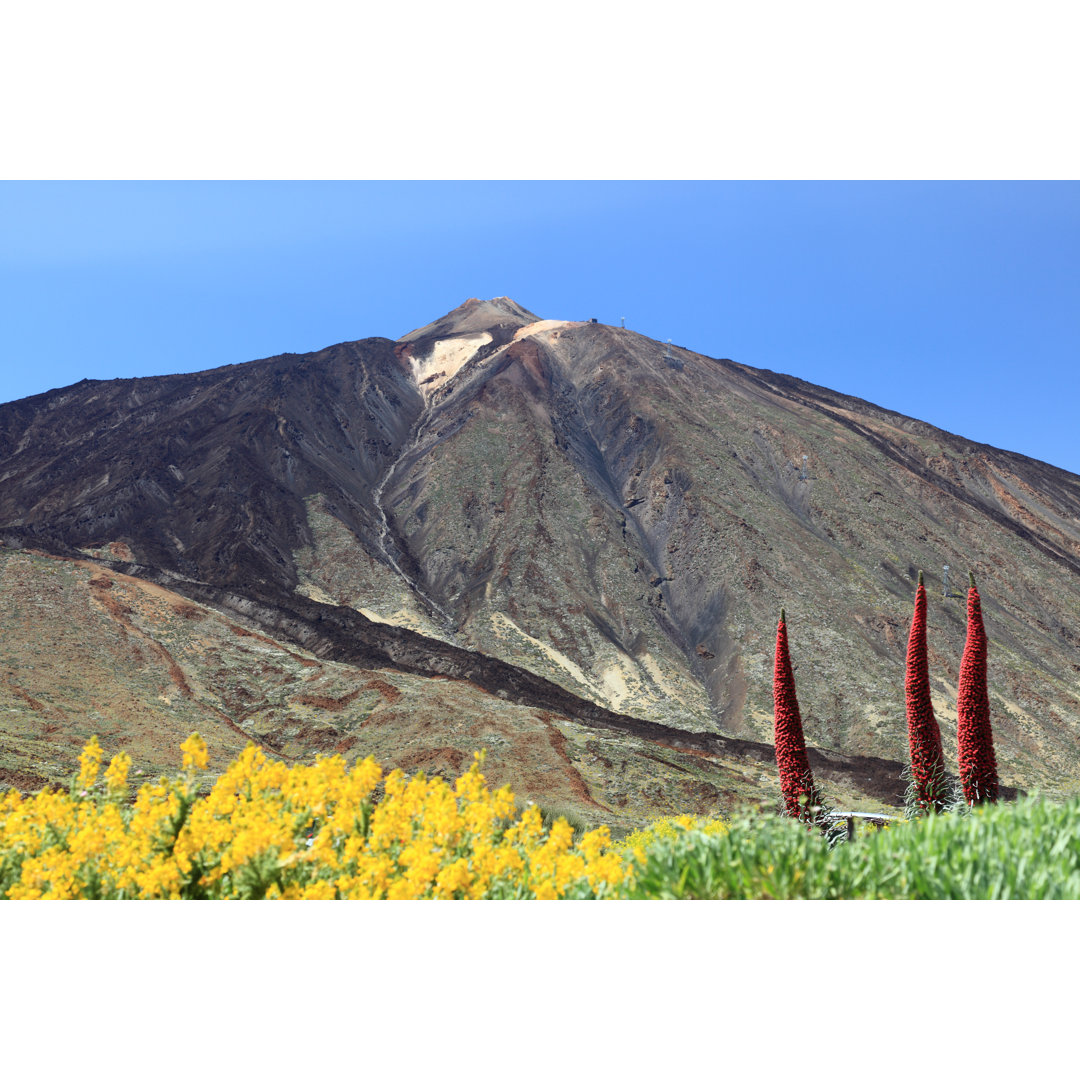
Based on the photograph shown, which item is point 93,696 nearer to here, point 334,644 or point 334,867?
point 334,644

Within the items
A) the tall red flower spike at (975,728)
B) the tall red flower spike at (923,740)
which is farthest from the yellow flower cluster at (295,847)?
the tall red flower spike at (923,740)

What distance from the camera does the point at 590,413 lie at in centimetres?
8738

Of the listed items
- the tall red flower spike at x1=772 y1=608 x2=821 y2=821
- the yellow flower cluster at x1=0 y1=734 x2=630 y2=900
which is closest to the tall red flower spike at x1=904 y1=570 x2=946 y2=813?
the tall red flower spike at x1=772 y1=608 x2=821 y2=821

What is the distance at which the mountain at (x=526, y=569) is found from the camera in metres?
30.0

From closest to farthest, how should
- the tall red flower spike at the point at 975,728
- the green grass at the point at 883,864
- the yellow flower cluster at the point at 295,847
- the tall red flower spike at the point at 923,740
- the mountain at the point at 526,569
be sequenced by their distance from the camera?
the green grass at the point at 883,864, the yellow flower cluster at the point at 295,847, the tall red flower spike at the point at 975,728, the tall red flower spike at the point at 923,740, the mountain at the point at 526,569

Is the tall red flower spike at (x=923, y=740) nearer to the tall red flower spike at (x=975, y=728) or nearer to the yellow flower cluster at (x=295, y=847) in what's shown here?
the tall red flower spike at (x=975, y=728)

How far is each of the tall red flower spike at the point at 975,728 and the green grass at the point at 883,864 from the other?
5.18 m

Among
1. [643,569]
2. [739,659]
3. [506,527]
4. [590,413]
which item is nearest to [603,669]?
[739,659]

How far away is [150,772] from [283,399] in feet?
219

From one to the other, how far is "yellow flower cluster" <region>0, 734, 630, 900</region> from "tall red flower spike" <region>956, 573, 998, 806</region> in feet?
19.3

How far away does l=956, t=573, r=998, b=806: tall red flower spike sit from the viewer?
8.70 meters

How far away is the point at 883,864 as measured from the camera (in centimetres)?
374

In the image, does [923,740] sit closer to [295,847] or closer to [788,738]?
[788,738]

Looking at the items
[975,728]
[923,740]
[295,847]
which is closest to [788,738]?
[923,740]
